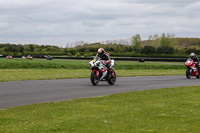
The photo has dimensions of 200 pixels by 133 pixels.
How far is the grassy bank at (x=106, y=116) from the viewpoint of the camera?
280 inches

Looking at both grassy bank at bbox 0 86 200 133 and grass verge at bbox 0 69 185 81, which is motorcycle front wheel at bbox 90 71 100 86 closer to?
grass verge at bbox 0 69 185 81

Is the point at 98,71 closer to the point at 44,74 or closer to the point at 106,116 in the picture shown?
the point at 106,116

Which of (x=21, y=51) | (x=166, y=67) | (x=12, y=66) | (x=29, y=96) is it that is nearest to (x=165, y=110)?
(x=29, y=96)

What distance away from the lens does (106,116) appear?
27.8 ft

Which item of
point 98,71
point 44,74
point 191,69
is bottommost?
point 44,74

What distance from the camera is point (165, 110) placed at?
958cm

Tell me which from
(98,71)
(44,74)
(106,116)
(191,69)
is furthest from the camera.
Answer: (44,74)

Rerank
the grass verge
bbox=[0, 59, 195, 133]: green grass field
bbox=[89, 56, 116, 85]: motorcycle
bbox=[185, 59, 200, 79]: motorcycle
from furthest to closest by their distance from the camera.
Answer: bbox=[185, 59, 200, 79]: motorcycle, the grass verge, bbox=[89, 56, 116, 85]: motorcycle, bbox=[0, 59, 195, 133]: green grass field

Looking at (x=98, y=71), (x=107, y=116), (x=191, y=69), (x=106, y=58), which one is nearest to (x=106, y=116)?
(x=107, y=116)

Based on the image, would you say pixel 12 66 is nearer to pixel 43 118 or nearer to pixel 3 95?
pixel 3 95

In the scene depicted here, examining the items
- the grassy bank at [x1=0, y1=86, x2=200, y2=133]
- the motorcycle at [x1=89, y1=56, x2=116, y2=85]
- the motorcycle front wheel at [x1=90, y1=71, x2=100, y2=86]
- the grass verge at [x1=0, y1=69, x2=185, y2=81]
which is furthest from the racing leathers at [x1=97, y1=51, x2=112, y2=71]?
the grassy bank at [x1=0, y1=86, x2=200, y2=133]

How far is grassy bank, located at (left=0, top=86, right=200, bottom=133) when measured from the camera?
7.12 meters

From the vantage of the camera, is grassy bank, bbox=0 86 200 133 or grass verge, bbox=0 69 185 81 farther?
grass verge, bbox=0 69 185 81

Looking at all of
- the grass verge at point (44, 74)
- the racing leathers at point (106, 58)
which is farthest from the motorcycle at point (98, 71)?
the grass verge at point (44, 74)
